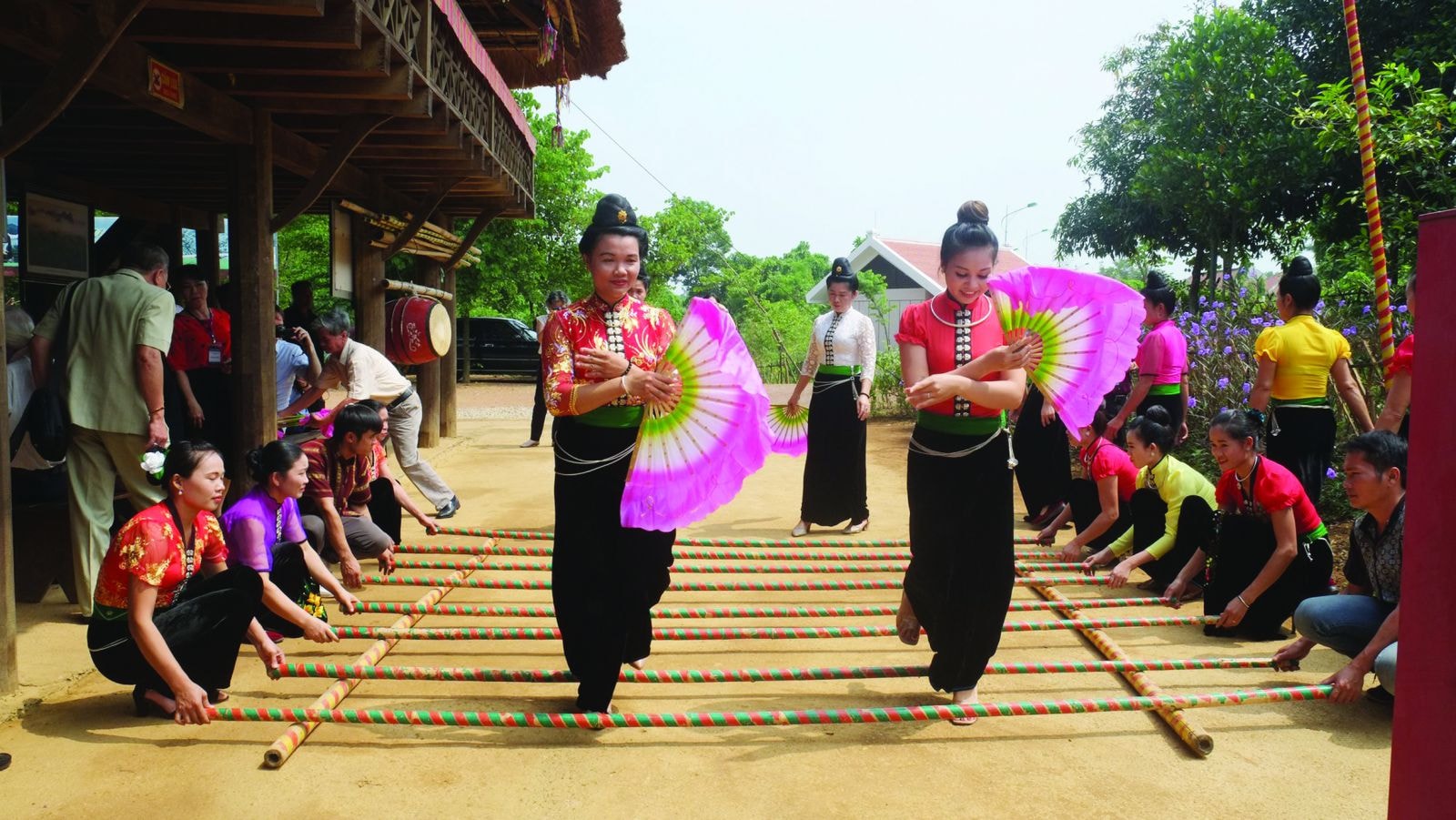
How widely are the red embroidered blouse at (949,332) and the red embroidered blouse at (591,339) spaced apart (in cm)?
84

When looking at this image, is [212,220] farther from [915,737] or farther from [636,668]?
[915,737]

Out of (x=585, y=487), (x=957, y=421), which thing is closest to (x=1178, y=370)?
(x=957, y=421)

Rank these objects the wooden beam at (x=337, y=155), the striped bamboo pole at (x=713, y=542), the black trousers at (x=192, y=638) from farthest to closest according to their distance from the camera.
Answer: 1. the wooden beam at (x=337, y=155)
2. the striped bamboo pole at (x=713, y=542)
3. the black trousers at (x=192, y=638)

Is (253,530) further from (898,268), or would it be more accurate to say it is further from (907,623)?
(898,268)

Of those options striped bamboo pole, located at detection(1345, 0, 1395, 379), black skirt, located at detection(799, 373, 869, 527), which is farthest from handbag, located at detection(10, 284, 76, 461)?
striped bamboo pole, located at detection(1345, 0, 1395, 379)

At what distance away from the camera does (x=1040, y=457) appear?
6863 mm

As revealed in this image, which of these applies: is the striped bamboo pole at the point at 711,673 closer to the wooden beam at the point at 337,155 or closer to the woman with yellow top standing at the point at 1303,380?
the woman with yellow top standing at the point at 1303,380

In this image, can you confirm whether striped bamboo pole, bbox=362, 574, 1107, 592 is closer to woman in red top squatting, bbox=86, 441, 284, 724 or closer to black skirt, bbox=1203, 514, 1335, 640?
black skirt, bbox=1203, 514, 1335, 640

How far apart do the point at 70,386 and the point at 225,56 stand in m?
1.79

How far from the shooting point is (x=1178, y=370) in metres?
6.37

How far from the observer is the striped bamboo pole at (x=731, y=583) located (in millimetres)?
4848

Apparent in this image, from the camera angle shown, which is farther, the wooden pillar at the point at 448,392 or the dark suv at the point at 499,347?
the dark suv at the point at 499,347

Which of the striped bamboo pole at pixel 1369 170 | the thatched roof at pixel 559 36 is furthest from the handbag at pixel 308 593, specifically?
the thatched roof at pixel 559 36

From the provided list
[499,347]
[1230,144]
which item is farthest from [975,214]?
[499,347]
